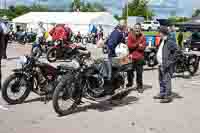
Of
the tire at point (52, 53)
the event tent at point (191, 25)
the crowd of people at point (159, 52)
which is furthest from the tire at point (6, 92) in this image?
the event tent at point (191, 25)

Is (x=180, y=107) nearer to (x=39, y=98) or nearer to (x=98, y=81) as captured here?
(x=98, y=81)

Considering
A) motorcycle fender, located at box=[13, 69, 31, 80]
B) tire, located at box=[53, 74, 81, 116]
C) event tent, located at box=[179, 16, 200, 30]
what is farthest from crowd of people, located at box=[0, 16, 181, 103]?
event tent, located at box=[179, 16, 200, 30]

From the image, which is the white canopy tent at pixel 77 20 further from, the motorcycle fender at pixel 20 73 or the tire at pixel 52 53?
the motorcycle fender at pixel 20 73

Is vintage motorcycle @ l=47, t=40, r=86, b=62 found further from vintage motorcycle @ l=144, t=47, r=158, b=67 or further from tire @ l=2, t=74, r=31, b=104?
tire @ l=2, t=74, r=31, b=104

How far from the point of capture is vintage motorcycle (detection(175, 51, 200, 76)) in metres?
14.2

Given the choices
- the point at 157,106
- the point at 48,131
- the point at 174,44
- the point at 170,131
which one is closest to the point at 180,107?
the point at 157,106

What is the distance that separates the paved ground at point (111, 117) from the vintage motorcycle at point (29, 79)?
218 mm

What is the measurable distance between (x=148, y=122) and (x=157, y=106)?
1519 millimetres

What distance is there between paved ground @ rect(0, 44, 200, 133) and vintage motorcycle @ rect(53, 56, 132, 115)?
0.24 metres

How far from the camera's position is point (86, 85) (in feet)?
28.6

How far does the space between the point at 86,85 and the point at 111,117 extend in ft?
2.86

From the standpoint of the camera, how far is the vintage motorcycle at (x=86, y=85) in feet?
26.9

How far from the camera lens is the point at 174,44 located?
379 inches

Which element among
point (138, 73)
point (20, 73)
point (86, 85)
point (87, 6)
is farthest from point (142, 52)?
point (87, 6)
